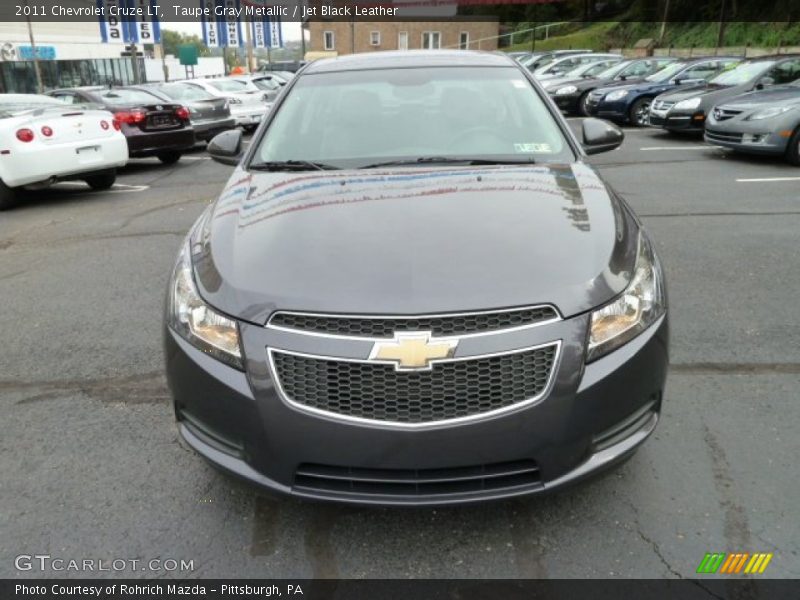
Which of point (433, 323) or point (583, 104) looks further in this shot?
point (583, 104)

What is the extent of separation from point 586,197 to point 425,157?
2.91ft

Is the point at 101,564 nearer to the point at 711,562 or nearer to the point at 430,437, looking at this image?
the point at 430,437

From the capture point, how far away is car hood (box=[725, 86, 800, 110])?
9.77 m

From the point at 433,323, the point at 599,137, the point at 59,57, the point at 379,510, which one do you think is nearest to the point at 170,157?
the point at 599,137

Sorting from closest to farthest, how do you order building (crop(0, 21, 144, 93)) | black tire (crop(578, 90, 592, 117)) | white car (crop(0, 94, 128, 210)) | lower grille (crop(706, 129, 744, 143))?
white car (crop(0, 94, 128, 210)) → lower grille (crop(706, 129, 744, 143)) → black tire (crop(578, 90, 592, 117)) → building (crop(0, 21, 144, 93))

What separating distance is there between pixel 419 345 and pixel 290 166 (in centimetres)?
159

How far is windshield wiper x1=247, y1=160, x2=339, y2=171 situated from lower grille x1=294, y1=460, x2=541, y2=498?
161 centimetres

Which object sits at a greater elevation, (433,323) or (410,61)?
(410,61)

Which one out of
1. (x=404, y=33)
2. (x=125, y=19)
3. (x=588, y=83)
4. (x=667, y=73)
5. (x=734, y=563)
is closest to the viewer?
(x=734, y=563)

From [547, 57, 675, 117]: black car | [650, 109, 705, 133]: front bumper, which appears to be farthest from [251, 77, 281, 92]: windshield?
[650, 109, 705, 133]: front bumper

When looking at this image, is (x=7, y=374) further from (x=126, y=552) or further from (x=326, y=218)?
(x=326, y=218)

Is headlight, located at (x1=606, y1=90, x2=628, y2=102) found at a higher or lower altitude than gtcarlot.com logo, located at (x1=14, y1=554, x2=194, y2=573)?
higher

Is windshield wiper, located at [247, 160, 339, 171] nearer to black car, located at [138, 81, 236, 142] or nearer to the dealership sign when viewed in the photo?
black car, located at [138, 81, 236, 142]

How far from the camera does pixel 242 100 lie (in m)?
16.4
